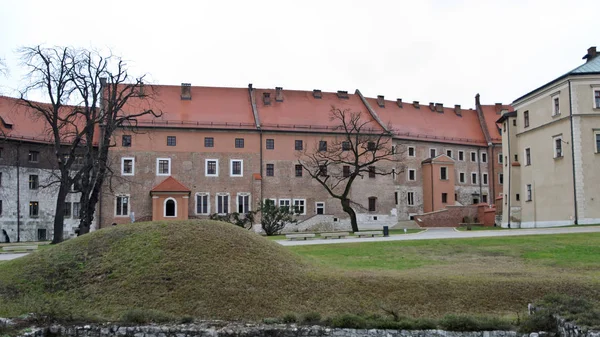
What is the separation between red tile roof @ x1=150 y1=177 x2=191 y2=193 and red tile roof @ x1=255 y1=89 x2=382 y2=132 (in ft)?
33.9

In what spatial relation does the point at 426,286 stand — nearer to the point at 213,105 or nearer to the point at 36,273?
the point at 36,273

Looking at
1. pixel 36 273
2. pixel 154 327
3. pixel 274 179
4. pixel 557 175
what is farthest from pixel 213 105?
pixel 154 327

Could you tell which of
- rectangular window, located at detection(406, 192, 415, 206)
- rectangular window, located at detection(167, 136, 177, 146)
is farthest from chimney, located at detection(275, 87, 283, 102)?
rectangular window, located at detection(406, 192, 415, 206)

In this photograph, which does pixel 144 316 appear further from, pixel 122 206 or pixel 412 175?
pixel 412 175

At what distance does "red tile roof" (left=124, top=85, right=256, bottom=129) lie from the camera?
59312mm

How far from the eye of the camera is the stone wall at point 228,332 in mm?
14875

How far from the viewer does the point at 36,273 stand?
19.3m

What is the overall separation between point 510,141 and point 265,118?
24143mm

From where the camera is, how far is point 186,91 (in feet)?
206

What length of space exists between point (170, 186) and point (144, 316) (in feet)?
136

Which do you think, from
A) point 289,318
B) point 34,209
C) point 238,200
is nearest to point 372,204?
point 238,200

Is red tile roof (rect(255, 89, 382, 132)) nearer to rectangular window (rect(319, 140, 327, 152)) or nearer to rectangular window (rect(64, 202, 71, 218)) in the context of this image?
rectangular window (rect(319, 140, 327, 152))

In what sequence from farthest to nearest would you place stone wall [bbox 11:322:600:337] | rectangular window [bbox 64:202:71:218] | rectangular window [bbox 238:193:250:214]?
1. rectangular window [bbox 238:193:250:214]
2. rectangular window [bbox 64:202:71:218]
3. stone wall [bbox 11:322:600:337]

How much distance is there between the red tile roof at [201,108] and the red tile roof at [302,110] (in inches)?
72.0
